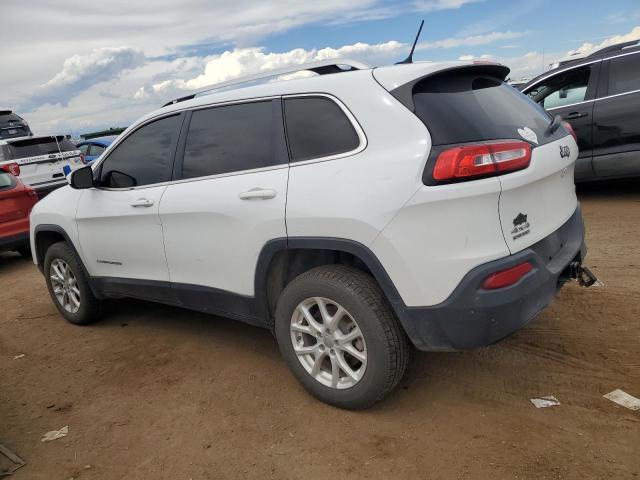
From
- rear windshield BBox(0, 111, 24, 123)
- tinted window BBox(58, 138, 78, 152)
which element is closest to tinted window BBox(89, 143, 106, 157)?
rear windshield BBox(0, 111, 24, 123)

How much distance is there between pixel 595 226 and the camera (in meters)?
5.83

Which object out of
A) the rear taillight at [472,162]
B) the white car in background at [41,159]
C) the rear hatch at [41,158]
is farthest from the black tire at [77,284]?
the rear hatch at [41,158]

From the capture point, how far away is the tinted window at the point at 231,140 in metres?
3.07

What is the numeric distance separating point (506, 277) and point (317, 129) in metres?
1.22

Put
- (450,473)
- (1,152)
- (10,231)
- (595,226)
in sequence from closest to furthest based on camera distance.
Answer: (450,473) → (595,226) → (10,231) → (1,152)

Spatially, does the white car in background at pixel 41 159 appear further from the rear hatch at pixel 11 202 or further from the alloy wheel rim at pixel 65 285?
the alloy wheel rim at pixel 65 285

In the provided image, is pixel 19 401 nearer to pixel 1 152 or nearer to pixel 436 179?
pixel 436 179

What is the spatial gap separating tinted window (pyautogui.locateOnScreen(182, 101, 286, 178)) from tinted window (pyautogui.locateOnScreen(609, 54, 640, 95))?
17.3 ft

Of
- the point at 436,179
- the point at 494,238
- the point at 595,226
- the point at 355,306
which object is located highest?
the point at 436,179

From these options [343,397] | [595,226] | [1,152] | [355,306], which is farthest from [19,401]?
[1,152]

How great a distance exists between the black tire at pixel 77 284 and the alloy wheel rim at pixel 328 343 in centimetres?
236

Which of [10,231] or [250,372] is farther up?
[10,231]

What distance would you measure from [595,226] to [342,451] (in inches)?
177

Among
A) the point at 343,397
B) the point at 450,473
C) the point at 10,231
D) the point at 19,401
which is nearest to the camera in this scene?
the point at 450,473
